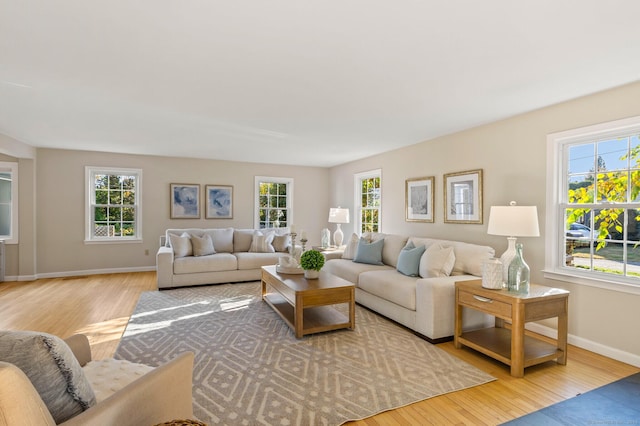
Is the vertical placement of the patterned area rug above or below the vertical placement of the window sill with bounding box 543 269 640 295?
below

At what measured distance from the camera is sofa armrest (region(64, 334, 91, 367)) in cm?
167

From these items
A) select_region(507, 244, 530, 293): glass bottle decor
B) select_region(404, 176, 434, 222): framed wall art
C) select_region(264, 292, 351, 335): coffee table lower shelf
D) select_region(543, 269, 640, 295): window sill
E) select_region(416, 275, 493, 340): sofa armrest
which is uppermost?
select_region(404, 176, 434, 222): framed wall art

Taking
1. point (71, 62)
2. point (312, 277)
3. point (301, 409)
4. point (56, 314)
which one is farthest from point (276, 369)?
point (56, 314)

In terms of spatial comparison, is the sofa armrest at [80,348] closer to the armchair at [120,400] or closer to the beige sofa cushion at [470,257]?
the armchair at [120,400]

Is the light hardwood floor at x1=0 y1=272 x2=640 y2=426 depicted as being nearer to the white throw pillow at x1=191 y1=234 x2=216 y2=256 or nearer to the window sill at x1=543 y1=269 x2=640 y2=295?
the window sill at x1=543 y1=269 x2=640 y2=295

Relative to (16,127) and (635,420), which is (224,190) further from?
(635,420)

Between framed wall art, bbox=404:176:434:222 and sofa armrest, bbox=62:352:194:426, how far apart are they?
413 centimetres

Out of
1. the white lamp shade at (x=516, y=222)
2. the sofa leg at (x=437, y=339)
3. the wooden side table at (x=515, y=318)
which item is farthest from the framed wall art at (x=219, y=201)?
the white lamp shade at (x=516, y=222)

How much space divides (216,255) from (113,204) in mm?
2545

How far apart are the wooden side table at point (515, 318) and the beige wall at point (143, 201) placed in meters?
5.15

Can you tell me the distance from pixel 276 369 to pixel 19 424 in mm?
1953

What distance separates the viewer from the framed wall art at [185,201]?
6723mm

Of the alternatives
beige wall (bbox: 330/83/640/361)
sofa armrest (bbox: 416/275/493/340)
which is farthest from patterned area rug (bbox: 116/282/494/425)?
beige wall (bbox: 330/83/640/361)

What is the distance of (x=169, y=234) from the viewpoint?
5.63m
